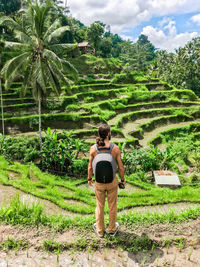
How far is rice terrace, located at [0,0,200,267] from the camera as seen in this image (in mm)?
3125

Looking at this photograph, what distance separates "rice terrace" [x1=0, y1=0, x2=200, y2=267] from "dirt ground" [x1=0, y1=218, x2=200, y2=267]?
1cm

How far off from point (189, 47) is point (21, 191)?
38268 mm

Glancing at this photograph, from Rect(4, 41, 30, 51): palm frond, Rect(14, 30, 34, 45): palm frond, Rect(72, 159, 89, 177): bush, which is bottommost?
Rect(72, 159, 89, 177): bush

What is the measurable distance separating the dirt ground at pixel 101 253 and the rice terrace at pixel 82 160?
1 cm

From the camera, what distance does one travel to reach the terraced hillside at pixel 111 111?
15820 mm

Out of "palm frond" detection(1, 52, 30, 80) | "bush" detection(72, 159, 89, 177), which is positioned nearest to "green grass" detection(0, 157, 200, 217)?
"bush" detection(72, 159, 89, 177)

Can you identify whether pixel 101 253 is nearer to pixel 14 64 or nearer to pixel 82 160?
pixel 82 160

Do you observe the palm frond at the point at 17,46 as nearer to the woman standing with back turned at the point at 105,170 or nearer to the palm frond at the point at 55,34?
the palm frond at the point at 55,34

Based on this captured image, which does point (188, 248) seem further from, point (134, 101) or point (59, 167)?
point (134, 101)

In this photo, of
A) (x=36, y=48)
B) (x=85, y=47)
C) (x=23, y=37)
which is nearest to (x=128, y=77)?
(x=85, y=47)

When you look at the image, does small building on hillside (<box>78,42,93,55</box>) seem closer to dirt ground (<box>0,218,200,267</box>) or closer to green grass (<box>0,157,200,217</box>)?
green grass (<box>0,157,200,217</box>)

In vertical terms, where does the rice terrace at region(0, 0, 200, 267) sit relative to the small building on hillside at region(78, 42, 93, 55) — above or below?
below

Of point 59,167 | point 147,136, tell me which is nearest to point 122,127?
point 147,136

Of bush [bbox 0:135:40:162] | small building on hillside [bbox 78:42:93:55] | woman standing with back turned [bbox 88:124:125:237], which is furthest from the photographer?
small building on hillside [bbox 78:42:93:55]
